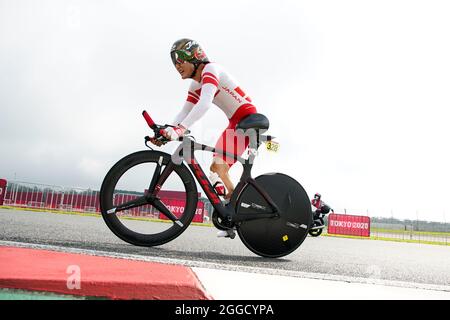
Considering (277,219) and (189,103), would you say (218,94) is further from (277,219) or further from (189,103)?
(277,219)

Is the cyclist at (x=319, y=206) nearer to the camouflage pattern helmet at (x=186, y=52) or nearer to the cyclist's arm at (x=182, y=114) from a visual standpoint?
the cyclist's arm at (x=182, y=114)

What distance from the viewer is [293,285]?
1.79 m

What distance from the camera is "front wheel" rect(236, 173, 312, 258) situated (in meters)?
3.30

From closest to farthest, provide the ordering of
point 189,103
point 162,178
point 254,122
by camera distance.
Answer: point 162,178, point 254,122, point 189,103

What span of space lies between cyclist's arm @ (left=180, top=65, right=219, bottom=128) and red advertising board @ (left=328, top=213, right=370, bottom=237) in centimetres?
2274

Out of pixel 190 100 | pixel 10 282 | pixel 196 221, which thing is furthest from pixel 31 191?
pixel 10 282

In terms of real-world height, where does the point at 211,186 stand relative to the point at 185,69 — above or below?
below

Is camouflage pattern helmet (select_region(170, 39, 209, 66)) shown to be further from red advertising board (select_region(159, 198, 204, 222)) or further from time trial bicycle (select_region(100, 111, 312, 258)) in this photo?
red advertising board (select_region(159, 198, 204, 222))

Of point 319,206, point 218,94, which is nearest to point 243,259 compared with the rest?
point 218,94

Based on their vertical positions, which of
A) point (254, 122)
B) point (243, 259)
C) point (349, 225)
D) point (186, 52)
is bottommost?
point (349, 225)

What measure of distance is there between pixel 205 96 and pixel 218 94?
31cm

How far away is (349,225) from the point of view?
24.2 metres

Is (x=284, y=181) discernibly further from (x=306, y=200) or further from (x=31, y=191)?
(x=31, y=191)

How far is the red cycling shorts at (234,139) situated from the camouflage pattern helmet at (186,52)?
68 cm
